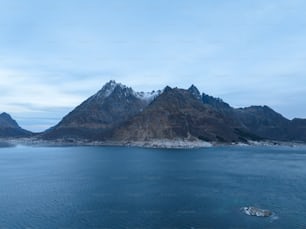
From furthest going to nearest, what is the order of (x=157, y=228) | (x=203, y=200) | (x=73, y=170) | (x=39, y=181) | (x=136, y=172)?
(x=73, y=170) → (x=136, y=172) → (x=39, y=181) → (x=203, y=200) → (x=157, y=228)

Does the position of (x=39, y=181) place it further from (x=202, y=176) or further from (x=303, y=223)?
(x=303, y=223)

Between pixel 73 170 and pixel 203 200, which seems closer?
pixel 203 200

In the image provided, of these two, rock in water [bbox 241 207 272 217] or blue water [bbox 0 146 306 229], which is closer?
blue water [bbox 0 146 306 229]

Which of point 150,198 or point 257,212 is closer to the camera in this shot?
point 257,212

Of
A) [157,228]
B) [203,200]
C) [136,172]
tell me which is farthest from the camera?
[136,172]

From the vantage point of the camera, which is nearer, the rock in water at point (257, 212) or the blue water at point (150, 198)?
the blue water at point (150, 198)

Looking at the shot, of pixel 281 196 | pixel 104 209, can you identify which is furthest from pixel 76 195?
pixel 281 196

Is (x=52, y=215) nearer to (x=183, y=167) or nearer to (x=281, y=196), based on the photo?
(x=281, y=196)

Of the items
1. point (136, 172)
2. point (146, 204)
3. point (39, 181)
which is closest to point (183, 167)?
point (136, 172)

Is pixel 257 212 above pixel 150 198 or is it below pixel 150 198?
above
